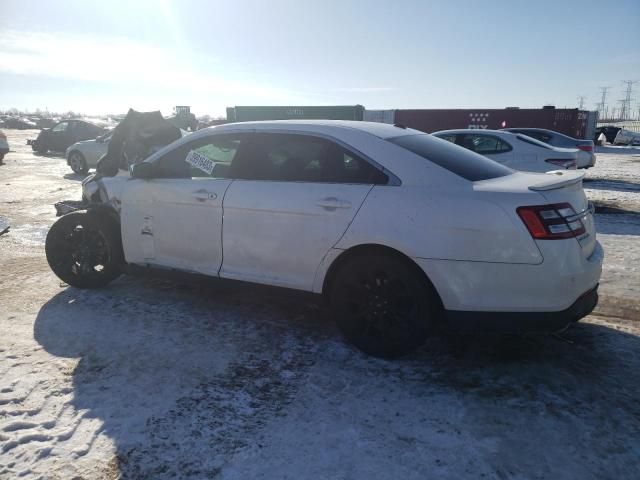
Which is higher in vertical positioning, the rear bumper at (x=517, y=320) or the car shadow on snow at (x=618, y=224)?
the rear bumper at (x=517, y=320)

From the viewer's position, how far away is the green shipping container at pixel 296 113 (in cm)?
2064

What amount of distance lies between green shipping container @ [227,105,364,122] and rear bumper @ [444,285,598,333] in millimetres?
17566

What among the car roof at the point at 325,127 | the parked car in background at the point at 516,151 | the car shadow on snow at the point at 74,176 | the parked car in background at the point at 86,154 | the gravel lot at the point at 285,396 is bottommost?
A: the car shadow on snow at the point at 74,176

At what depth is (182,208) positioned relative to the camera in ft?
13.5

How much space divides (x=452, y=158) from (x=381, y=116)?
2467cm

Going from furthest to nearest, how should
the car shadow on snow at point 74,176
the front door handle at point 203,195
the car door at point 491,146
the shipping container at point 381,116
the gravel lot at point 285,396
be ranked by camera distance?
1. the shipping container at point 381,116
2. the car shadow on snow at point 74,176
3. the car door at point 491,146
4. the front door handle at point 203,195
5. the gravel lot at point 285,396

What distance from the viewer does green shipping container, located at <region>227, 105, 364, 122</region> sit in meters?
20.6

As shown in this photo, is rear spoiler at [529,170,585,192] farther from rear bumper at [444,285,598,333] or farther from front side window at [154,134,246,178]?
front side window at [154,134,246,178]

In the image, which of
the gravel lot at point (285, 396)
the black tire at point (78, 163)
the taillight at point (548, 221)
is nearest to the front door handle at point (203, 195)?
the gravel lot at point (285, 396)

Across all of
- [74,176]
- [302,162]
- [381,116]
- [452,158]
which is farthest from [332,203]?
[381,116]

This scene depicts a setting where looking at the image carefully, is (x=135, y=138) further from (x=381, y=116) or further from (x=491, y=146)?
(x=381, y=116)

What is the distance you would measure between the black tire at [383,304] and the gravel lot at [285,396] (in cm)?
17

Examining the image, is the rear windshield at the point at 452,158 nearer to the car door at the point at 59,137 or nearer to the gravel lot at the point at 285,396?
the gravel lot at the point at 285,396

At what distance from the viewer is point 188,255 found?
416 centimetres
